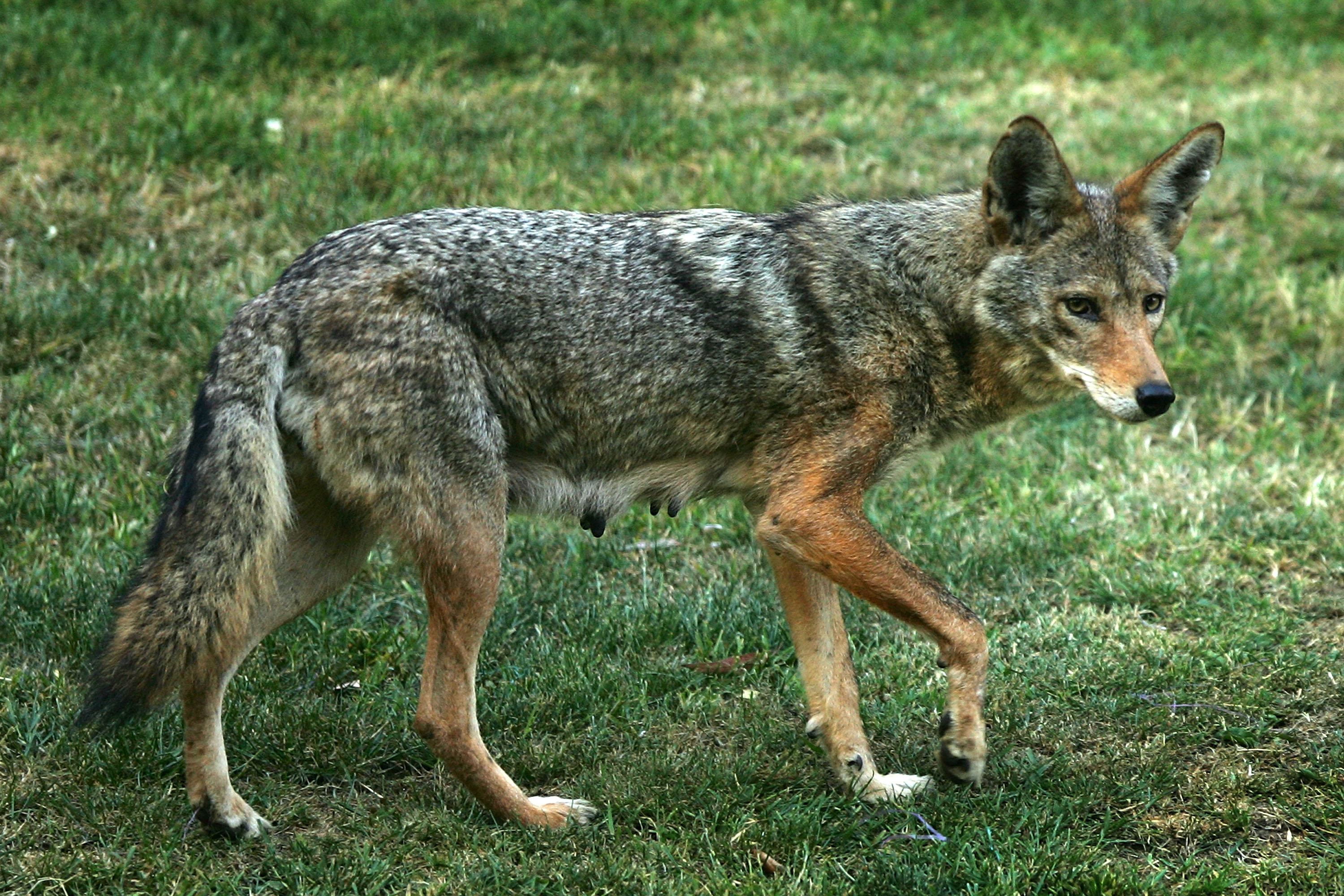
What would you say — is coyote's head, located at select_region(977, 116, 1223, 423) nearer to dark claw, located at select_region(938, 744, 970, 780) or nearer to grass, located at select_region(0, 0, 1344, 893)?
dark claw, located at select_region(938, 744, 970, 780)

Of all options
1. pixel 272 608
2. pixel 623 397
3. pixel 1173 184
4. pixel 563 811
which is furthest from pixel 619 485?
pixel 1173 184

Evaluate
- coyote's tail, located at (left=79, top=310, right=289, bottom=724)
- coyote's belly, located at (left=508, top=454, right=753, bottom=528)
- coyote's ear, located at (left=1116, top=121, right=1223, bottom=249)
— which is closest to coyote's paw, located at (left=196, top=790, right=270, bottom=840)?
coyote's tail, located at (left=79, top=310, right=289, bottom=724)

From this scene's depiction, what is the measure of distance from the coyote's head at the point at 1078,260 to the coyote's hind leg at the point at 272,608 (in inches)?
92.4

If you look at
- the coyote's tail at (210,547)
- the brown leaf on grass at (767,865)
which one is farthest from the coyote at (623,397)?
the brown leaf on grass at (767,865)

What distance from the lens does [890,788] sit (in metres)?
4.53

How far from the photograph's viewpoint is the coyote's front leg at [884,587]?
4316mm

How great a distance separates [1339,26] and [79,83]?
11462 millimetres

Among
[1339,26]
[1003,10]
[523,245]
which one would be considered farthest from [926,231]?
[1339,26]

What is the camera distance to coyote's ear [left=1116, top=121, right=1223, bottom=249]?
4754 millimetres

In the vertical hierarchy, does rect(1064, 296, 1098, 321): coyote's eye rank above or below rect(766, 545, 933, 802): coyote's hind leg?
above

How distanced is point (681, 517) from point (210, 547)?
295 centimetres

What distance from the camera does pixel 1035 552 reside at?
6.19 m

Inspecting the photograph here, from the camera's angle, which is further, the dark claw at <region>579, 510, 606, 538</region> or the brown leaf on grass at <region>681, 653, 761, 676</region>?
the brown leaf on grass at <region>681, 653, 761, 676</region>

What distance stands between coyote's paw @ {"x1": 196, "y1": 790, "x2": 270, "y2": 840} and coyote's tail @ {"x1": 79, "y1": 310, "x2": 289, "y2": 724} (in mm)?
473
